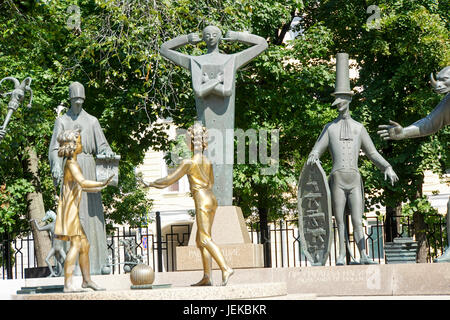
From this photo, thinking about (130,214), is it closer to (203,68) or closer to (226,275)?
(203,68)

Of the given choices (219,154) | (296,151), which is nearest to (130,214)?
(296,151)

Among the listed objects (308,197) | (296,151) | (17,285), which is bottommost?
(17,285)

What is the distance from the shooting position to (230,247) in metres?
11.8

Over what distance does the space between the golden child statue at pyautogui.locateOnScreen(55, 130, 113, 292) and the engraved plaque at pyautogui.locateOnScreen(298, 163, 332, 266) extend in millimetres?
4256

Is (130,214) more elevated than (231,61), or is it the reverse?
(231,61)

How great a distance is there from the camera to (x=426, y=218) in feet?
71.8

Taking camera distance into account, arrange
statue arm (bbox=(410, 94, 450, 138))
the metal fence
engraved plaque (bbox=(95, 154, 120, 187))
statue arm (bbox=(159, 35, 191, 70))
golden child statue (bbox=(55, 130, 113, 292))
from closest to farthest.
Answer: golden child statue (bbox=(55, 130, 113, 292)) < statue arm (bbox=(410, 94, 450, 138)) < engraved plaque (bbox=(95, 154, 120, 187)) < statue arm (bbox=(159, 35, 191, 70)) < the metal fence

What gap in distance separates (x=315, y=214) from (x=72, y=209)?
4.58 meters

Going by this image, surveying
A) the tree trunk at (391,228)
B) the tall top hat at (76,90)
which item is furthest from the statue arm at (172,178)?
the tree trunk at (391,228)

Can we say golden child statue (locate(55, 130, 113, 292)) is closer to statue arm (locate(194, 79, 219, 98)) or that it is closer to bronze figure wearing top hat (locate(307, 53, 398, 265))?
statue arm (locate(194, 79, 219, 98))

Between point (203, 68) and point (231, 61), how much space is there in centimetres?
46

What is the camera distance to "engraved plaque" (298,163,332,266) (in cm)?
1211

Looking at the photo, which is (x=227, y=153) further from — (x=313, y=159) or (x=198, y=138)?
(x=198, y=138)

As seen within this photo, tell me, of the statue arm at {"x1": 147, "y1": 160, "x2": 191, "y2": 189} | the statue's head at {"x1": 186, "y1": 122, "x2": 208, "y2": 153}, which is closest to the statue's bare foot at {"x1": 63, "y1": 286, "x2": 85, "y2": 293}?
the statue arm at {"x1": 147, "y1": 160, "x2": 191, "y2": 189}
